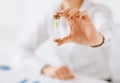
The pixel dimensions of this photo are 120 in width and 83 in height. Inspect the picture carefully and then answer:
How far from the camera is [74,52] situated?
1.08 m

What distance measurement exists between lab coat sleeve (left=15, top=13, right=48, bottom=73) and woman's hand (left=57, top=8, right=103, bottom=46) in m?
0.37

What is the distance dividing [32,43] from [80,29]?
1.49 feet

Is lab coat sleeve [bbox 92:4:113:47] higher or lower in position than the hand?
higher

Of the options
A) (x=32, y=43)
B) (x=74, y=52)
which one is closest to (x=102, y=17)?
(x=74, y=52)

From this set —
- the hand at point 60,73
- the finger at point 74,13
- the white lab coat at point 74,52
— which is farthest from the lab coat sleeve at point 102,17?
the finger at point 74,13

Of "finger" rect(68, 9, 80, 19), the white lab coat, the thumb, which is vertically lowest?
the thumb

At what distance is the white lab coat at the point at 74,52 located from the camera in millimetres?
1052

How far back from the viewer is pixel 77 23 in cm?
72

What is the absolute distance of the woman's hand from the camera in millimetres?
682

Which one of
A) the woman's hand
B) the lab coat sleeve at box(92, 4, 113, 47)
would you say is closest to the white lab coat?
the lab coat sleeve at box(92, 4, 113, 47)

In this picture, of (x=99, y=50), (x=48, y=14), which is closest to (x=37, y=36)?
(x=48, y=14)

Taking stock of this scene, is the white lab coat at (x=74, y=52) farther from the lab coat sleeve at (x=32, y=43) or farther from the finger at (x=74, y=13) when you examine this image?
the finger at (x=74, y=13)

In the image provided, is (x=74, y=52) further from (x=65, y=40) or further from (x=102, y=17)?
(x=65, y=40)

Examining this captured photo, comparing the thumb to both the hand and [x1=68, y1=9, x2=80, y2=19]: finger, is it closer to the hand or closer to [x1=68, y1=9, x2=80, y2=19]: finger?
[x1=68, y1=9, x2=80, y2=19]: finger
